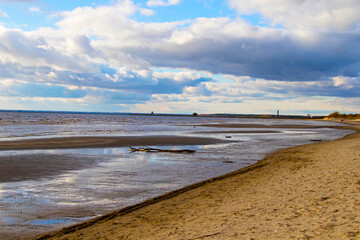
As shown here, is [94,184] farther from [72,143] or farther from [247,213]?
[72,143]

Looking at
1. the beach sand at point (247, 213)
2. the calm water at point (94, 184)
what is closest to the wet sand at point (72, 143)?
the calm water at point (94, 184)

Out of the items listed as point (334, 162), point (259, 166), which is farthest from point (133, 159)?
point (334, 162)

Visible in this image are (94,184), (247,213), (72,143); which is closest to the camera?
(247,213)

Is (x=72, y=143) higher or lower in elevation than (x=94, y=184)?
higher

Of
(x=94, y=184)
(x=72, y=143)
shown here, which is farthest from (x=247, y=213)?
(x=72, y=143)

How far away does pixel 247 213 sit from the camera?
803cm

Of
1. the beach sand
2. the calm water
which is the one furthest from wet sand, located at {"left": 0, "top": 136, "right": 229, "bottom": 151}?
the beach sand

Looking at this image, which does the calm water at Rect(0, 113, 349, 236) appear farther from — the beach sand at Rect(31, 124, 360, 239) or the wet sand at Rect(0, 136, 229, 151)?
the wet sand at Rect(0, 136, 229, 151)

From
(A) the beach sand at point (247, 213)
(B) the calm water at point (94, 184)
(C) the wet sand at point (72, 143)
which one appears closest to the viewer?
(A) the beach sand at point (247, 213)

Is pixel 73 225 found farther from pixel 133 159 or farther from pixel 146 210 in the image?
pixel 133 159

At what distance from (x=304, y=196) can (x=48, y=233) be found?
7254 mm

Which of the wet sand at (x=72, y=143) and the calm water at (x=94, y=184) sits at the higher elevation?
the wet sand at (x=72, y=143)

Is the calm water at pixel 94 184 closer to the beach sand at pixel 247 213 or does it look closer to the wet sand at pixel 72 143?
the beach sand at pixel 247 213

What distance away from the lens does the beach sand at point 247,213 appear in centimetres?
655
